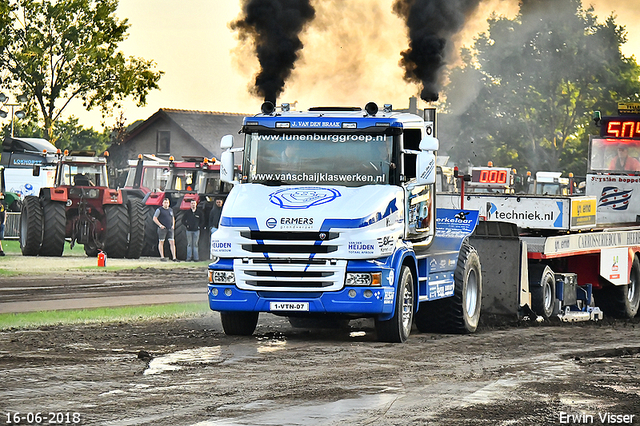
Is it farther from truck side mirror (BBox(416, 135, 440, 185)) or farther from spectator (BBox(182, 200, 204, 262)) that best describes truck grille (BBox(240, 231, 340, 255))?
spectator (BBox(182, 200, 204, 262))

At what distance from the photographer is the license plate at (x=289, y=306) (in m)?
13.2

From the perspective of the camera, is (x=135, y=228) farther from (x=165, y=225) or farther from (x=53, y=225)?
(x=53, y=225)

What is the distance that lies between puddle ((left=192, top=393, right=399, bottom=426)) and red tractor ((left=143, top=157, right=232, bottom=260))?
63.6ft

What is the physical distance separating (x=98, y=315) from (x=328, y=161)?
16.6 feet

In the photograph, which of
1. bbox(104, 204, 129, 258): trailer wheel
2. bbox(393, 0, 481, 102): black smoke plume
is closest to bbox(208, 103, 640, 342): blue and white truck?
bbox(393, 0, 481, 102): black smoke plume

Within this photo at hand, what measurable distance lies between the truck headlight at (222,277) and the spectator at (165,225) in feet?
52.9

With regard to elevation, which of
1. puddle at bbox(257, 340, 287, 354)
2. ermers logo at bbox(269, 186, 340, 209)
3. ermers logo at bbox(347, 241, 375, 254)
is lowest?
puddle at bbox(257, 340, 287, 354)

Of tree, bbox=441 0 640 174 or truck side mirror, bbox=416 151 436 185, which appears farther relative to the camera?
tree, bbox=441 0 640 174

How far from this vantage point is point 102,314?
1714 cm

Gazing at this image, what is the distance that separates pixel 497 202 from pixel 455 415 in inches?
415

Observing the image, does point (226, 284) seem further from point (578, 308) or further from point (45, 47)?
point (45, 47)

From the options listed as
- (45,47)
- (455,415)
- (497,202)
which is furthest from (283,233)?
(45,47)

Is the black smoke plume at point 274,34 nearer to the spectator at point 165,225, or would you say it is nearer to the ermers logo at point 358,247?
the ermers logo at point 358,247

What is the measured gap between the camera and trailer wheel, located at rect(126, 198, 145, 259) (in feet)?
100
